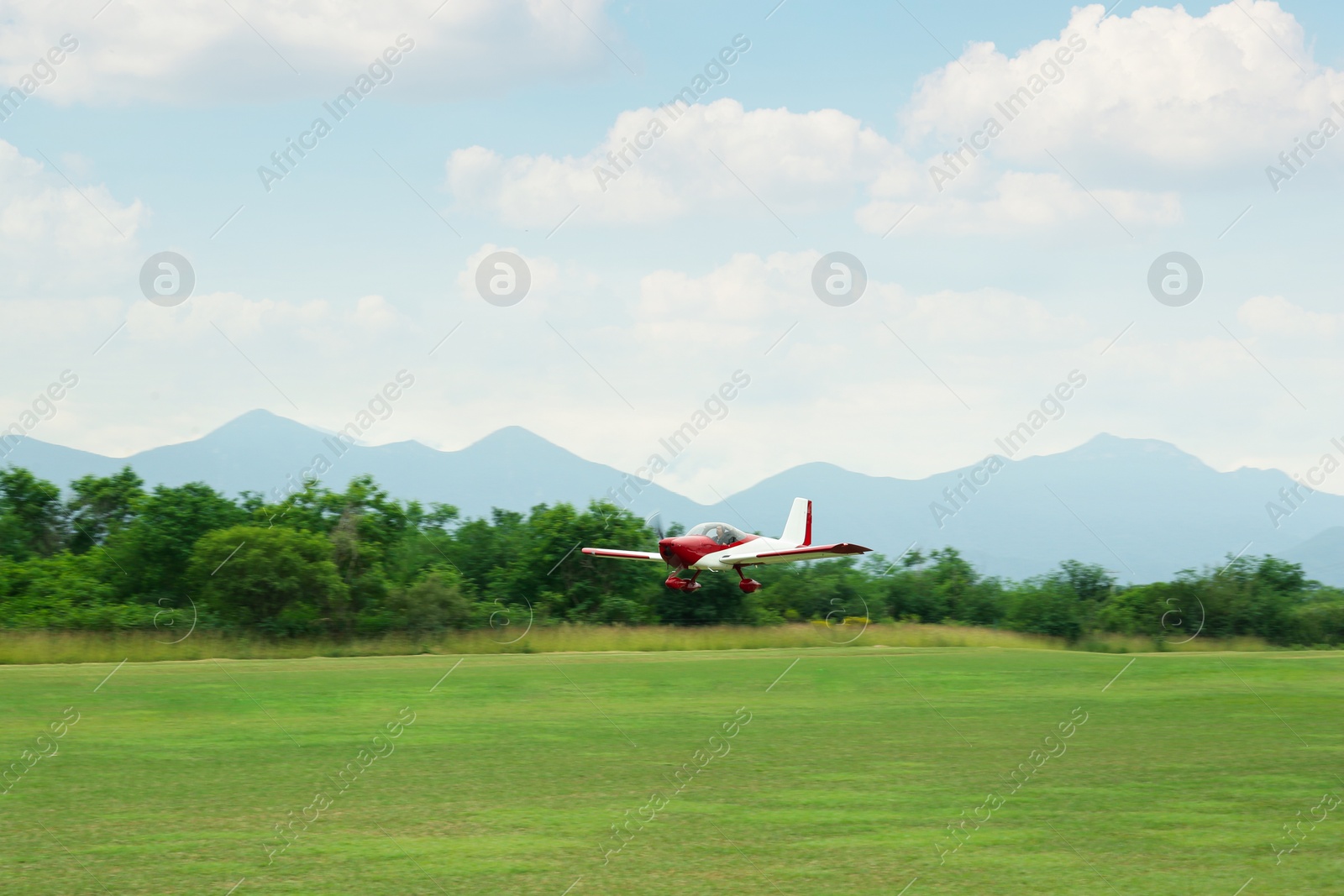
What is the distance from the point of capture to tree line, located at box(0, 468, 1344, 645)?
44.1 meters

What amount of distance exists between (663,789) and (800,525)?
18680 millimetres

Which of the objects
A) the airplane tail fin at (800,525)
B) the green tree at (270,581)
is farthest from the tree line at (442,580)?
the airplane tail fin at (800,525)

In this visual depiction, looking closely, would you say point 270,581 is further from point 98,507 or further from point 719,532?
point 719,532

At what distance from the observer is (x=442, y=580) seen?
4706 centimetres

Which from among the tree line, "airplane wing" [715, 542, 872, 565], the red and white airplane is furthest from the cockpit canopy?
the tree line

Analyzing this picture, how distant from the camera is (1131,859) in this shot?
405 inches

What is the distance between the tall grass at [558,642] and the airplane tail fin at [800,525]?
13.1 m

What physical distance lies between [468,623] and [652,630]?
696 centimetres

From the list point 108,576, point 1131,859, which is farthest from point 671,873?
point 108,576

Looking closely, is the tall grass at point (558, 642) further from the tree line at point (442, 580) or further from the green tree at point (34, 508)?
the green tree at point (34, 508)

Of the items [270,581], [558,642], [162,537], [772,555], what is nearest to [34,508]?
[162,537]

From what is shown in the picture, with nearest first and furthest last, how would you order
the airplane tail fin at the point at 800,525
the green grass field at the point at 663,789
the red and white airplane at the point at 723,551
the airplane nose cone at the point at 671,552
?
the green grass field at the point at 663,789 < the airplane nose cone at the point at 671,552 < the red and white airplane at the point at 723,551 < the airplane tail fin at the point at 800,525

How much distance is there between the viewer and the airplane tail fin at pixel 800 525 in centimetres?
3181

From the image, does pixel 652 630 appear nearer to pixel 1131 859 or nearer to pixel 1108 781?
pixel 1108 781
